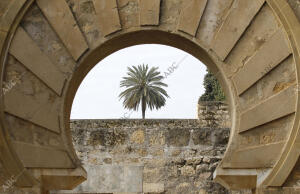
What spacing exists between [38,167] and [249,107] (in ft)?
7.49

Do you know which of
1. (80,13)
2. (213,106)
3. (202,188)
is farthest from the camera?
(213,106)

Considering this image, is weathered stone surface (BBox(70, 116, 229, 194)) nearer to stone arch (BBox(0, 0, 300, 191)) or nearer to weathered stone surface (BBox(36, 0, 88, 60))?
stone arch (BBox(0, 0, 300, 191))

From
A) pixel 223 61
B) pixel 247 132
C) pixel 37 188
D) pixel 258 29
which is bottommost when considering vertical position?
pixel 37 188

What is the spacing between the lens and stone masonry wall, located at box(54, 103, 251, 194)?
8141mm

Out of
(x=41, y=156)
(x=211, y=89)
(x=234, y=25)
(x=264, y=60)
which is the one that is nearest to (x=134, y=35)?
(x=234, y=25)

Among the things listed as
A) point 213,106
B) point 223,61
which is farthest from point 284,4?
point 213,106

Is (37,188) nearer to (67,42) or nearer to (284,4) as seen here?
(67,42)

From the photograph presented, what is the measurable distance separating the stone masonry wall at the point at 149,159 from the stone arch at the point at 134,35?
3286mm

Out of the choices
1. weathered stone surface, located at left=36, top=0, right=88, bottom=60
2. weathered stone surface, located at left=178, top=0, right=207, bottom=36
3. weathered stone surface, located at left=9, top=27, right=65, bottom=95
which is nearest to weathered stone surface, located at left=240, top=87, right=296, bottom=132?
weathered stone surface, located at left=178, top=0, right=207, bottom=36

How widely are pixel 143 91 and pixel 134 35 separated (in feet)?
64.1

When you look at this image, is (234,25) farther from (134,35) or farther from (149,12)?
(134,35)

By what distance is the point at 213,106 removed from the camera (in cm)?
1136

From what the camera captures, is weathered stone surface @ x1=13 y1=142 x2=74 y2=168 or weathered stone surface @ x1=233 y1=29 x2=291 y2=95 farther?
weathered stone surface @ x1=233 y1=29 x2=291 y2=95

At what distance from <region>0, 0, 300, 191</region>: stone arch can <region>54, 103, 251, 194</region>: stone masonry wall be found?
10.8 ft
